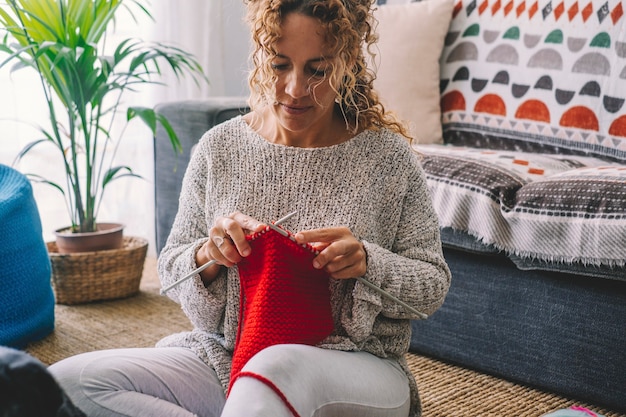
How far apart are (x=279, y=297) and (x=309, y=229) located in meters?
0.15

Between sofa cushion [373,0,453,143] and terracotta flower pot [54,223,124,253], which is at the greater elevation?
sofa cushion [373,0,453,143]

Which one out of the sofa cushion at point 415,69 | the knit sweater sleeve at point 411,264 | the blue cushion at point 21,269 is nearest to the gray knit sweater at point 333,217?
the knit sweater sleeve at point 411,264

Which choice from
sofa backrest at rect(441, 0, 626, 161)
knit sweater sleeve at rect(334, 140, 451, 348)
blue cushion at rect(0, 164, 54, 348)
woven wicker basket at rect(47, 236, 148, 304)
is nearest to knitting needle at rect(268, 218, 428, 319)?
knit sweater sleeve at rect(334, 140, 451, 348)

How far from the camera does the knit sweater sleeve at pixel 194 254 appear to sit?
1121mm

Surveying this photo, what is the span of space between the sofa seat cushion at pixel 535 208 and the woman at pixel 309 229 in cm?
50

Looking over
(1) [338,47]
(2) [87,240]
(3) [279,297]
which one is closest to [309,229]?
(3) [279,297]

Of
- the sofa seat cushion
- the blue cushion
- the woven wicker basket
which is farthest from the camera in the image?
the woven wicker basket

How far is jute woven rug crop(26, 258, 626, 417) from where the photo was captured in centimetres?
158

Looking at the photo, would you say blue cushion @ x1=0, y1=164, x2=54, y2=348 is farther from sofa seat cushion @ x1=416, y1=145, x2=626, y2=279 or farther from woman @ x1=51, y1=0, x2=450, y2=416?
sofa seat cushion @ x1=416, y1=145, x2=626, y2=279

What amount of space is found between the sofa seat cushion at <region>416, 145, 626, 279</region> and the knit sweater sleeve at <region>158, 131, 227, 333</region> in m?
0.72

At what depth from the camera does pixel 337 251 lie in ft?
3.27

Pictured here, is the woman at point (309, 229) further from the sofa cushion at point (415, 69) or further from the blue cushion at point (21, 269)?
the sofa cushion at point (415, 69)

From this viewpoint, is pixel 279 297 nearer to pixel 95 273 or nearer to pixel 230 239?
pixel 230 239

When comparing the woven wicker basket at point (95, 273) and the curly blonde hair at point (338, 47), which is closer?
the curly blonde hair at point (338, 47)
